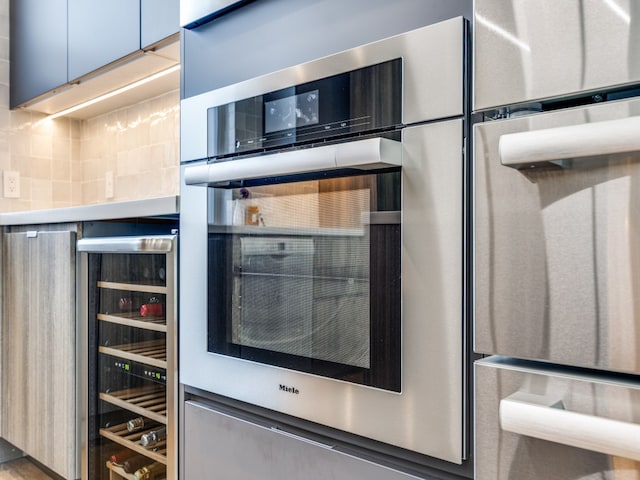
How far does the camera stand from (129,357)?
5.12 feet

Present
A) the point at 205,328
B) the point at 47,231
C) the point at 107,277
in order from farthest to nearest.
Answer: the point at 47,231 → the point at 107,277 → the point at 205,328

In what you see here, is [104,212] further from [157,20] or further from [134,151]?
[134,151]

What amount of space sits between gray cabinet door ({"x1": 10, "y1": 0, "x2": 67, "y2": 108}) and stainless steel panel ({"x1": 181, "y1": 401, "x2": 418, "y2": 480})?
1574 millimetres

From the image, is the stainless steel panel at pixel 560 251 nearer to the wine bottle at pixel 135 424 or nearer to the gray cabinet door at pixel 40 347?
the wine bottle at pixel 135 424

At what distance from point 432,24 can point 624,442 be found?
63cm

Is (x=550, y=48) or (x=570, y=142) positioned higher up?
(x=550, y=48)

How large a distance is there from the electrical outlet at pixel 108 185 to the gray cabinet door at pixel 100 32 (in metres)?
0.57

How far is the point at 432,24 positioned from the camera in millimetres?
842

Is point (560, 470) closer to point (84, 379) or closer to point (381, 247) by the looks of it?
point (381, 247)

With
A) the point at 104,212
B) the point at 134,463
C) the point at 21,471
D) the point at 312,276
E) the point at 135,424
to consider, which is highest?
the point at 104,212

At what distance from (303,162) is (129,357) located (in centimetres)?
92

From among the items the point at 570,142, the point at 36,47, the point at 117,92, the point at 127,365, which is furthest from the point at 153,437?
the point at 36,47

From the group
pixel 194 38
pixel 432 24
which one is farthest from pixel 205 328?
pixel 432 24

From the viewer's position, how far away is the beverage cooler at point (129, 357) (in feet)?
4.50
